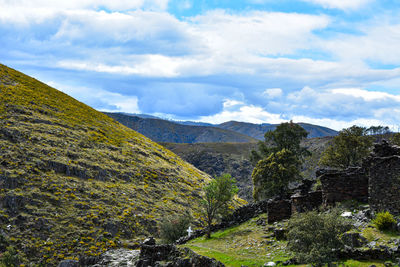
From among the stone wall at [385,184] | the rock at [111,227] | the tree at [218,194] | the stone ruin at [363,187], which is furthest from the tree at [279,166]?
the stone wall at [385,184]

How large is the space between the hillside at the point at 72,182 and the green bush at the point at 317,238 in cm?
2472

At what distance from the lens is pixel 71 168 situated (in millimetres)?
46781

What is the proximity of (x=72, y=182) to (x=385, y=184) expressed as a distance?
37556 millimetres

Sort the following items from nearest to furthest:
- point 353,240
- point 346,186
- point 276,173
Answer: point 353,240
point 346,186
point 276,173

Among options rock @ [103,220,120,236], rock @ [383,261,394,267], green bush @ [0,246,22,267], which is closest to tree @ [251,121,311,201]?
rock @ [103,220,120,236]

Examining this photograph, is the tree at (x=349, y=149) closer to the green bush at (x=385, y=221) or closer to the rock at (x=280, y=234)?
the rock at (x=280, y=234)

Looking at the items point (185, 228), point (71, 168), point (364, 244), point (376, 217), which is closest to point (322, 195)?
point (376, 217)

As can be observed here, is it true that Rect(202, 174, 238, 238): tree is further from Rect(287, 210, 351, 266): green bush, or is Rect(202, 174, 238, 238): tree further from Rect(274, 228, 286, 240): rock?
Rect(287, 210, 351, 266): green bush

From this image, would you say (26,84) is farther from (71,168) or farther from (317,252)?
(317,252)

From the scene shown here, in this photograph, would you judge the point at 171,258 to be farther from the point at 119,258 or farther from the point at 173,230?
the point at 173,230

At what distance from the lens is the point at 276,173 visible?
44.7m

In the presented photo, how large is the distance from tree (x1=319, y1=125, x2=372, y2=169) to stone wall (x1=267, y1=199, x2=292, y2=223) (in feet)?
72.4

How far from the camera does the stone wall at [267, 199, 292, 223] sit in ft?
92.0

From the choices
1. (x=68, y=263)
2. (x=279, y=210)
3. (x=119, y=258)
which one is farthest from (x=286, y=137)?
(x=68, y=263)
